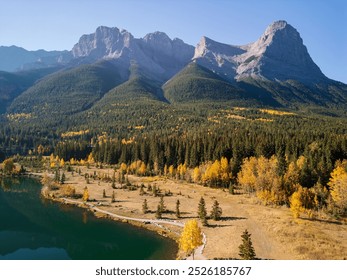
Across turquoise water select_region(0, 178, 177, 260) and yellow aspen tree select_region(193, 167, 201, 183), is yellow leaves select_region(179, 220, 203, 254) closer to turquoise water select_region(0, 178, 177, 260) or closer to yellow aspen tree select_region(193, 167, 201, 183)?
turquoise water select_region(0, 178, 177, 260)

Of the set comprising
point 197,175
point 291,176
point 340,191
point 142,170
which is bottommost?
point 142,170

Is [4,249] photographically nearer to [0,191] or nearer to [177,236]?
[177,236]

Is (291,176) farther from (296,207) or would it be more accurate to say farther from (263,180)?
(296,207)

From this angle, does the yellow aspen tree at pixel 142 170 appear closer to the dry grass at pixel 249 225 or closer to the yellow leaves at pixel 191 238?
the dry grass at pixel 249 225

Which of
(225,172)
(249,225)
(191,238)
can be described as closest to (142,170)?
(225,172)

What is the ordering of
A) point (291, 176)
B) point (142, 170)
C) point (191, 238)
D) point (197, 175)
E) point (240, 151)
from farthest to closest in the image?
point (142, 170)
point (240, 151)
point (197, 175)
point (291, 176)
point (191, 238)

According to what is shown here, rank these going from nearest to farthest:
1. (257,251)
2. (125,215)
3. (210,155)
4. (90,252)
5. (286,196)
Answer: (257,251) < (90,252) < (125,215) < (286,196) < (210,155)

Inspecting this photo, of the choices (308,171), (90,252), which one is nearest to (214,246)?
(90,252)

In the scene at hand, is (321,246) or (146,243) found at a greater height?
(321,246)
